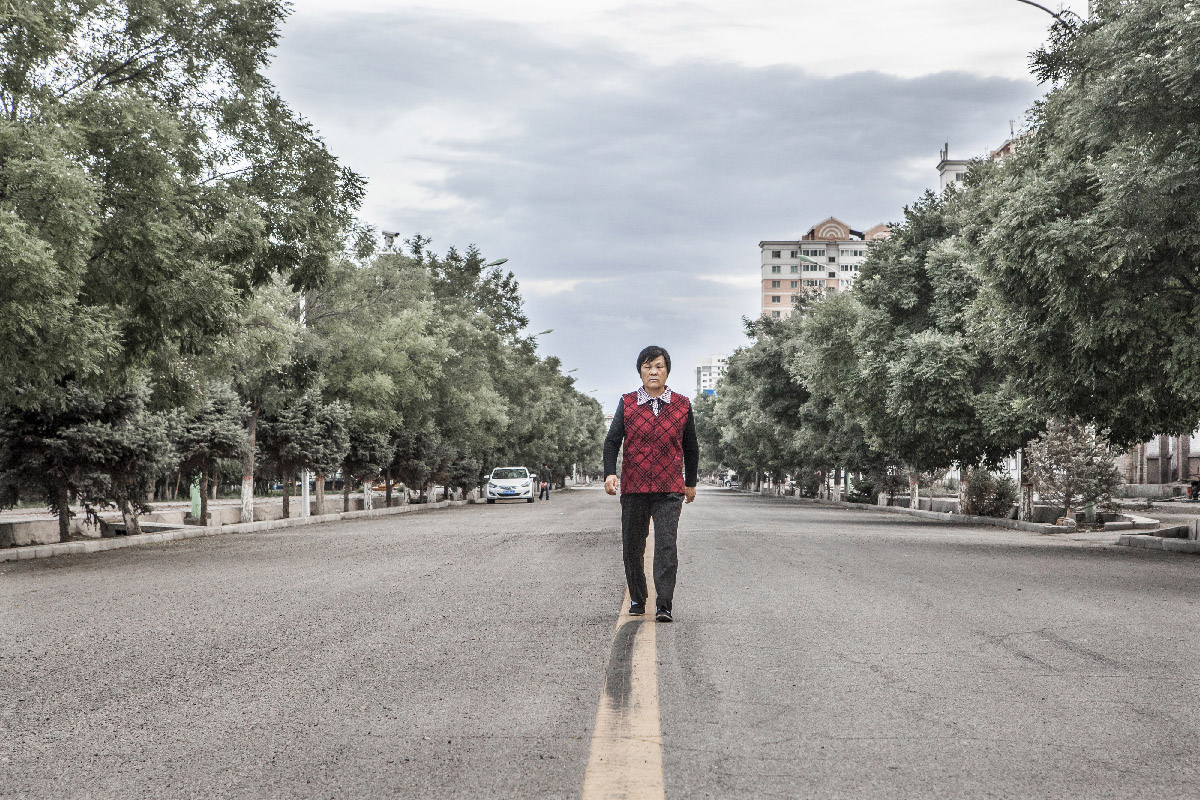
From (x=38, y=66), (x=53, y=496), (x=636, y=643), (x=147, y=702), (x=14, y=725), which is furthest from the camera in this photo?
(x=53, y=496)

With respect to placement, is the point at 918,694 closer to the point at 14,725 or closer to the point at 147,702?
the point at 147,702

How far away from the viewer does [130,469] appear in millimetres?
18141

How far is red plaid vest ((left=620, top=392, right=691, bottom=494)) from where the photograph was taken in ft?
25.6

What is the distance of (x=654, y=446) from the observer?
7848mm

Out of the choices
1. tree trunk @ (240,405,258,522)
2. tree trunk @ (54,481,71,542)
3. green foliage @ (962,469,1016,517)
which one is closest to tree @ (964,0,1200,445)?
tree trunk @ (54,481,71,542)

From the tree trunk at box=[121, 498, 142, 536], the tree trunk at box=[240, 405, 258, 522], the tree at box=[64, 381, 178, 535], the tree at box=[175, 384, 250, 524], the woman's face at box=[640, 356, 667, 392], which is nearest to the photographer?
the woman's face at box=[640, 356, 667, 392]

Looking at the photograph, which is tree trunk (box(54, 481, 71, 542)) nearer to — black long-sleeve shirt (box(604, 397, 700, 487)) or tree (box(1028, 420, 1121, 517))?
black long-sleeve shirt (box(604, 397, 700, 487))

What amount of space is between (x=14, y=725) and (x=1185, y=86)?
43.4 feet

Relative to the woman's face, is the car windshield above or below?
below

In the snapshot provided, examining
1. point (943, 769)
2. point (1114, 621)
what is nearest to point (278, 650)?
point (943, 769)

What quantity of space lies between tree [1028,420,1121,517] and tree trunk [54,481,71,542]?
20.9 m

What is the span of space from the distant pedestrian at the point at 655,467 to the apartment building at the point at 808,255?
15873 centimetres

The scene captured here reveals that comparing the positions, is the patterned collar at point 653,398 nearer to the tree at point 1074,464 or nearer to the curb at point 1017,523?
the curb at point 1017,523

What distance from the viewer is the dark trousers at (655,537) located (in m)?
7.66
